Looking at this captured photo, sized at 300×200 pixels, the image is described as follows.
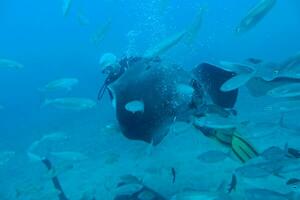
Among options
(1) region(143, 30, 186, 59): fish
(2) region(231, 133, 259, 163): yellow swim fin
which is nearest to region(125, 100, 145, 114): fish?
(2) region(231, 133, 259, 163): yellow swim fin

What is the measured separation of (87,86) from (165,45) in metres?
19.1

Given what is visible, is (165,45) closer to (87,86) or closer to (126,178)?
(126,178)

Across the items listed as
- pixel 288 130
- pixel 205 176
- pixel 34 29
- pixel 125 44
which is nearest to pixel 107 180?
pixel 205 176

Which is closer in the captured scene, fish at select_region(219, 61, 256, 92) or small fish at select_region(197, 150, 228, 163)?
fish at select_region(219, 61, 256, 92)

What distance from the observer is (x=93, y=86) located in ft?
81.6

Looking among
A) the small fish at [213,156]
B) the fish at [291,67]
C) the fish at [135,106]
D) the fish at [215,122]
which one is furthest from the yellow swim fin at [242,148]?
the fish at [135,106]

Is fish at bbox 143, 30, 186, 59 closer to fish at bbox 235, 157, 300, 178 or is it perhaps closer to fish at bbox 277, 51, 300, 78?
fish at bbox 277, 51, 300, 78

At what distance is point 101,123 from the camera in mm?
16172

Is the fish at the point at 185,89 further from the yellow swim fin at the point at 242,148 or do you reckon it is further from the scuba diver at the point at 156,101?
the yellow swim fin at the point at 242,148

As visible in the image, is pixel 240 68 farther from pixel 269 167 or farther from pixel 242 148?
pixel 269 167

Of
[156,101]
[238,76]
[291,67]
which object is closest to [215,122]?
[238,76]

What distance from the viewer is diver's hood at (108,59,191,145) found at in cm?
530

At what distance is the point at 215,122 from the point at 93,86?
20159mm

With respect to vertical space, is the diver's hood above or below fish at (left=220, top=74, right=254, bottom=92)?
above
